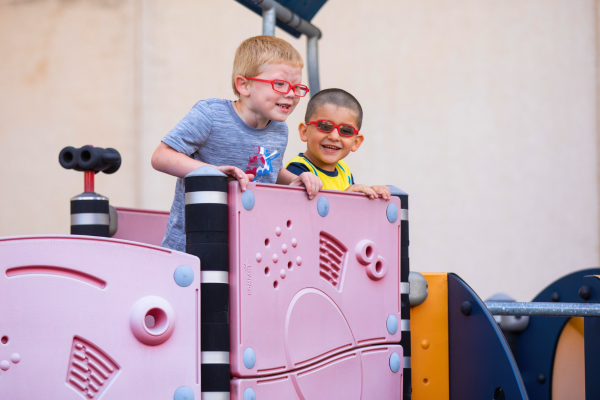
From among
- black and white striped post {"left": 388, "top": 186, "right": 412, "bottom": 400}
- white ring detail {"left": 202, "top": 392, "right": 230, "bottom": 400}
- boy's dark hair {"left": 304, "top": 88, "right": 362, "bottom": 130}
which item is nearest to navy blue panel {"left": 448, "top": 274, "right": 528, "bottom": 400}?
black and white striped post {"left": 388, "top": 186, "right": 412, "bottom": 400}

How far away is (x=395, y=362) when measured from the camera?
4.06 ft

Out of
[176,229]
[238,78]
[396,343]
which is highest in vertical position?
[238,78]

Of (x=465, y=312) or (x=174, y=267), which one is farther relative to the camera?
(x=465, y=312)

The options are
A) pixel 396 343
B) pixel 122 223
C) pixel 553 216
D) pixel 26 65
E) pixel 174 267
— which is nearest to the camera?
pixel 174 267

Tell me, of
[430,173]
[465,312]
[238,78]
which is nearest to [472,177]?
[430,173]

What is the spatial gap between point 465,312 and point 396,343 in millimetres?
186

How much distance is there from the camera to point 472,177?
3416 mm

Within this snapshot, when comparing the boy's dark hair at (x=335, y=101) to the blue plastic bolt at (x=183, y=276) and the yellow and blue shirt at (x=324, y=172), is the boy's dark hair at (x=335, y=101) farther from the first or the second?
the blue plastic bolt at (x=183, y=276)

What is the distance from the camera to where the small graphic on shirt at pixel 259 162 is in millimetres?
1218

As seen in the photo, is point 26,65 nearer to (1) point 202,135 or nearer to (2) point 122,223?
(2) point 122,223

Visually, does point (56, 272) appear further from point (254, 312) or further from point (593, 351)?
point (593, 351)

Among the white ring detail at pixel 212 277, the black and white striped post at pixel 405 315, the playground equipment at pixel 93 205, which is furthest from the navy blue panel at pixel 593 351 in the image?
the playground equipment at pixel 93 205

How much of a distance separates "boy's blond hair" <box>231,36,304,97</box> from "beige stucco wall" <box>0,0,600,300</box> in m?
2.31

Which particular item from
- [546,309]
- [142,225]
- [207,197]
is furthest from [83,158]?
[546,309]
